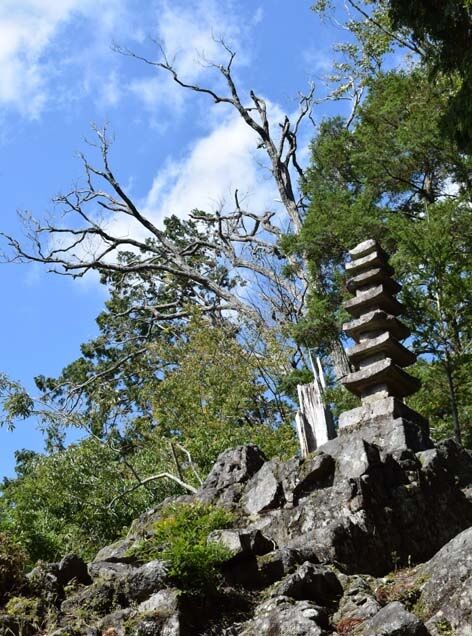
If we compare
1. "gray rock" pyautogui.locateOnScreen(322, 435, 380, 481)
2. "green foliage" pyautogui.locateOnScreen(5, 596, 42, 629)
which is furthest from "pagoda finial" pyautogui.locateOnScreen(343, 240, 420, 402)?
"green foliage" pyautogui.locateOnScreen(5, 596, 42, 629)

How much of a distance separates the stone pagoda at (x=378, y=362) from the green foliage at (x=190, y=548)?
80.6 inches

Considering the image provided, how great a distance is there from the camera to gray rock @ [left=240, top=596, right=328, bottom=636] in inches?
174

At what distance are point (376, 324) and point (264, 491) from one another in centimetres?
257

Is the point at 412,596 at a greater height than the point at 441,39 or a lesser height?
lesser

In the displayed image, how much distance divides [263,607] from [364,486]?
1.87 metres

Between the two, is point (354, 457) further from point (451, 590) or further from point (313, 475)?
point (451, 590)

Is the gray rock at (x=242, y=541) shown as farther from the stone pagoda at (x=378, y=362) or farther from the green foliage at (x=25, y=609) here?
the stone pagoda at (x=378, y=362)

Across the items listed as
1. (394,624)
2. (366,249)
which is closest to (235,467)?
(366,249)

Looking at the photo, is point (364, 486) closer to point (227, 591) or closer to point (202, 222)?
point (227, 591)

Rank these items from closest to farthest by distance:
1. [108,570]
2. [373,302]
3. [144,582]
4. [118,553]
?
1. [144,582]
2. [108,570]
3. [118,553]
4. [373,302]

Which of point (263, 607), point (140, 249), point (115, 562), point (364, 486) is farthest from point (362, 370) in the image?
point (140, 249)

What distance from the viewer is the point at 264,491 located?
23.3ft

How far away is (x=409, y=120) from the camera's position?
15.2 m

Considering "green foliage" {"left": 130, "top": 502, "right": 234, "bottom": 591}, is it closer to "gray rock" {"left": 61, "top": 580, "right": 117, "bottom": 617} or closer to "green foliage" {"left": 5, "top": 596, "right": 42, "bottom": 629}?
"gray rock" {"left": 61, "top": 580, "right": 117, "bottom": 617}
